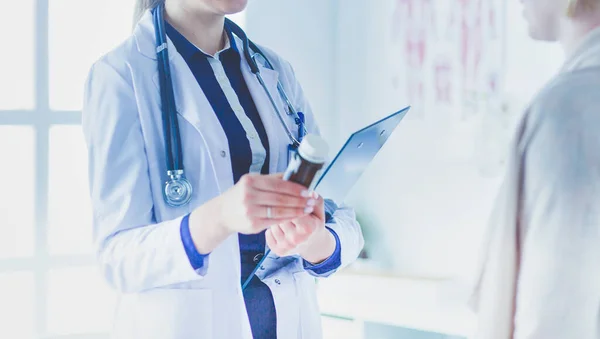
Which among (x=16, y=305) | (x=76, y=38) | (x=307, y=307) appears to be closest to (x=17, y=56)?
(x=76, y=38)

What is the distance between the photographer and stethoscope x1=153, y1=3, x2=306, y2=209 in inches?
41.9

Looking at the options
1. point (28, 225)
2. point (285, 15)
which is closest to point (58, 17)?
point (28, 225)

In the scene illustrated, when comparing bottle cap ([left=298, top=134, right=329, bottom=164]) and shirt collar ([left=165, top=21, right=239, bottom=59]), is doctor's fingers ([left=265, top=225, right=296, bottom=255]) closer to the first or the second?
bottle cap ([left=298, top=134, right=329, bottom=164])

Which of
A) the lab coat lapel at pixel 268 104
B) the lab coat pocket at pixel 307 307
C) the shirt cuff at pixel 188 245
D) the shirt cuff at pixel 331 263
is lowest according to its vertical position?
the lab coat pocket at pixel 307 307

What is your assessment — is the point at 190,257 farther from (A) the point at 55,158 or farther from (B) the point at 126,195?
(A) the point at 55,158

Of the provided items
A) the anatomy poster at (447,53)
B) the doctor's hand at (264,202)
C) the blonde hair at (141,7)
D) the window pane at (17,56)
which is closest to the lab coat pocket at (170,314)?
the doctor's hand at (264,202)

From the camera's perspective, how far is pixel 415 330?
233 centimetres

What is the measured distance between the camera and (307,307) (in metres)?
1.24

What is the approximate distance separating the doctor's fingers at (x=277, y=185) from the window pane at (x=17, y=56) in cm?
139

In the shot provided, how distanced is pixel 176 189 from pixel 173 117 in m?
0.13

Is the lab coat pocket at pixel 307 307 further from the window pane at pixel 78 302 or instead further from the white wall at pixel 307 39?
the white wall at pixel 307 39

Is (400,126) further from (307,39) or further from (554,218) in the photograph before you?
(554,218)

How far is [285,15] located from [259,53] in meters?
1.23

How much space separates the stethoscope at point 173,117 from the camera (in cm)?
106
